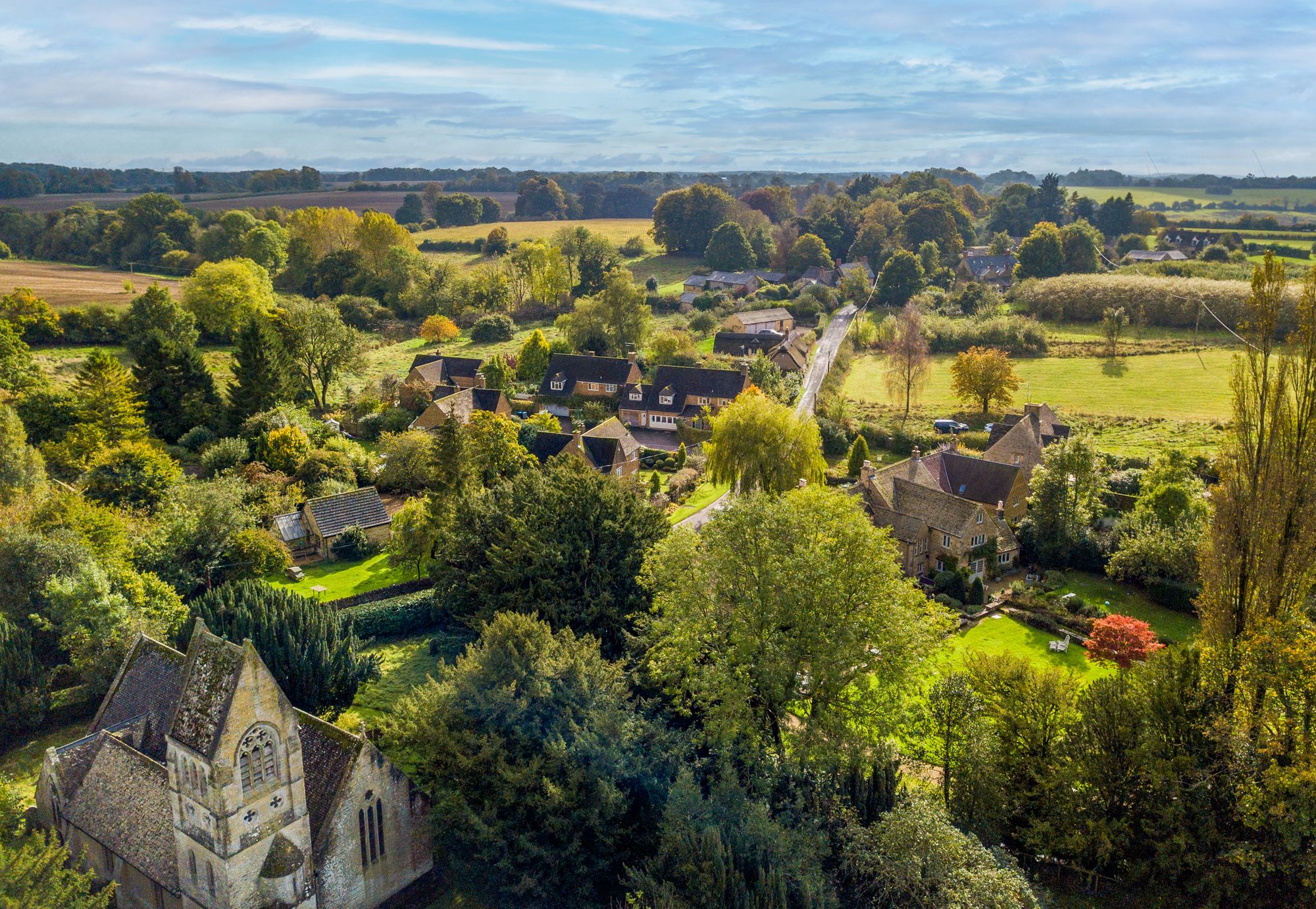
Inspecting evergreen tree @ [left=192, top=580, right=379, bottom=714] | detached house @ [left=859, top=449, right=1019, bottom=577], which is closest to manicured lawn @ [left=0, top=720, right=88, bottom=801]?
evergreen tree @ [left=192, top=580, right=379, bottom=714]

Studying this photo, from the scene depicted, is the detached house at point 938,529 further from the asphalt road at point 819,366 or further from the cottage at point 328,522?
the cottage at point 328,522

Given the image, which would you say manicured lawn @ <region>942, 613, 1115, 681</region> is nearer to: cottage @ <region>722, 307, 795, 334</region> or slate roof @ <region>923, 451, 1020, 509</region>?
slate roof @ <region>923, 451, 1020, 509</region>

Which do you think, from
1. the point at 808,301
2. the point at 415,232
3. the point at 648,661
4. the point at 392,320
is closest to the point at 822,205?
the point at 808,301

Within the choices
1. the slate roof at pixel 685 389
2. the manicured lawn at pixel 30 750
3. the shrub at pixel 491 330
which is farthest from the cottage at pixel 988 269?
the manicured lawn at pixel 30 750

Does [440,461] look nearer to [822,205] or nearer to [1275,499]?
[1275,499]

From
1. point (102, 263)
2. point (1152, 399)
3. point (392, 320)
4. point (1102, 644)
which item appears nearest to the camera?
point (1102, 644)

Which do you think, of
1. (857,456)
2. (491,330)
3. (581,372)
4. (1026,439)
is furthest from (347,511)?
(491,330)

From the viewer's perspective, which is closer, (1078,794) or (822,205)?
(1078,794)
